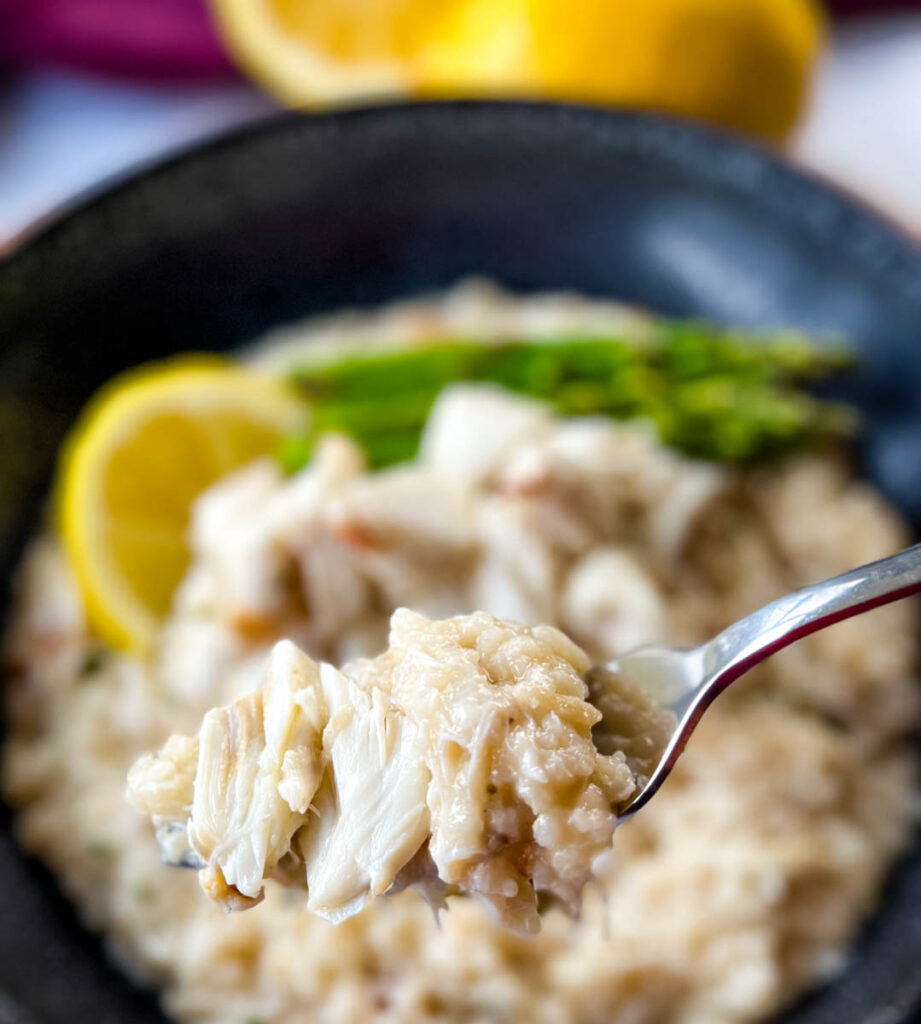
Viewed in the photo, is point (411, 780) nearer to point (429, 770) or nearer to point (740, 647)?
point (429, 770)

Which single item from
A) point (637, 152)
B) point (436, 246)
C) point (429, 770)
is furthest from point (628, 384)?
point (429, 770)

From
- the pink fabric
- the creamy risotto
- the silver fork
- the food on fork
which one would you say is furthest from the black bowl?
the food on fork

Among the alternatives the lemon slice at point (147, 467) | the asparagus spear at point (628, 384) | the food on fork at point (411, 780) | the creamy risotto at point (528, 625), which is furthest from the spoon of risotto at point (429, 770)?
the asparagus spear at point (628, 384)

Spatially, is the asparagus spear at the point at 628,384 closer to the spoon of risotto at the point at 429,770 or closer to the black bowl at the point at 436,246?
the black bowl at the point at 436,246

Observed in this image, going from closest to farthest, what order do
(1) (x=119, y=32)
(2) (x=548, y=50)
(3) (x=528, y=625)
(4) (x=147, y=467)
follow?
(3) (x=528, y=625)
(4) (x=147, y=467)
(2) (x=548, y=50)
(1) (x=119, y=32)

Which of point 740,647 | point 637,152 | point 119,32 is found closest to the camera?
point 740,647

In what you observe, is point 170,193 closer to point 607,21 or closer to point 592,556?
point 607,21
